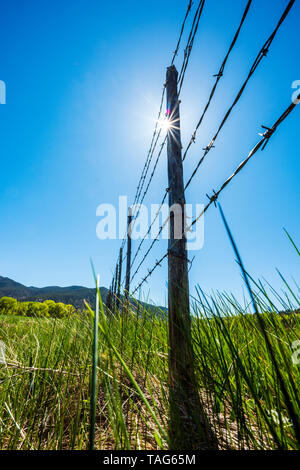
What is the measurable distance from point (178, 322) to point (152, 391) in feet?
1.47

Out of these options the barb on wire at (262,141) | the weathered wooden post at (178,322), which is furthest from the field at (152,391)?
the barb on wire at (262,141)

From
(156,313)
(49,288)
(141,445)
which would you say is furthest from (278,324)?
(49,288)

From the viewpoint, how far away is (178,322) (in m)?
1.33

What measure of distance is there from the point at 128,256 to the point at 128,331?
550cm

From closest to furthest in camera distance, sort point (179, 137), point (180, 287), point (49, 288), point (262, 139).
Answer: point (262, 139) < point (180, 287) < point (179, 137) < point (49, 288)

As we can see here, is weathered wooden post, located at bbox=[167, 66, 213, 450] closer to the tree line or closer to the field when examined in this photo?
the field

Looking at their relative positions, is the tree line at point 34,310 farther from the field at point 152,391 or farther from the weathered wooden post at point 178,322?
the weathered wooden post at point 178,322

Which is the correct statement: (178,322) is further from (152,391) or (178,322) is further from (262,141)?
(262,141)

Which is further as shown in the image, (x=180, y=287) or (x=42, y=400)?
(x=180, y=287)

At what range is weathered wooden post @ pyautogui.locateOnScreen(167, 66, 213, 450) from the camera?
2.70ft

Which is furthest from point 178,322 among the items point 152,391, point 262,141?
point 262,141

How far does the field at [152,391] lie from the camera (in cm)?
77

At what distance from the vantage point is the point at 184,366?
115 centimetres
